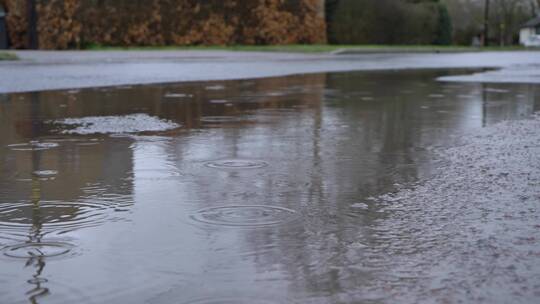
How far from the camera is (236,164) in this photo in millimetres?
5453

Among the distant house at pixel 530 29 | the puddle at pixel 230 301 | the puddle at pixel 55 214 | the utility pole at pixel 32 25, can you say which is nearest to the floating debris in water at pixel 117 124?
the puddle at pixel 55 214

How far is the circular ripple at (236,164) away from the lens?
5344 mm

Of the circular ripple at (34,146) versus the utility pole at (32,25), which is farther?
the utility pole at (32,25)

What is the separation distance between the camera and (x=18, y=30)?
123 feet

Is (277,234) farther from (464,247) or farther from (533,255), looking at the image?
(533,255)

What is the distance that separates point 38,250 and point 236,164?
7.63 ft

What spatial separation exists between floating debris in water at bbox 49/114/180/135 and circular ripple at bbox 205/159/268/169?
195 centimetres

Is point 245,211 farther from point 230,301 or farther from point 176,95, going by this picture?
point 176,95

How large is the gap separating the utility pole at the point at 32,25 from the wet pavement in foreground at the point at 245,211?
27367 mm

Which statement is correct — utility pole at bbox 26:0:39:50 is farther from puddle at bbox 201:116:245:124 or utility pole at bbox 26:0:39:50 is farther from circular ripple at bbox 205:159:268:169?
circular ripple at bbox 205:159:268:169

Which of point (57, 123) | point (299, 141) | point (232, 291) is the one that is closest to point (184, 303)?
point (232, 291)

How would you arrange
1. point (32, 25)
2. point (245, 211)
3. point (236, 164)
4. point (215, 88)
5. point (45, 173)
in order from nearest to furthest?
point (245, 211), point (45, 173), point (236, 164), point (215, 88), point (32, 25)

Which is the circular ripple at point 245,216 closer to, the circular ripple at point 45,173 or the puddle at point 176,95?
the circular ripple at point 45,173

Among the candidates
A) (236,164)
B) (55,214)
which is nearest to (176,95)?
(236,164)
